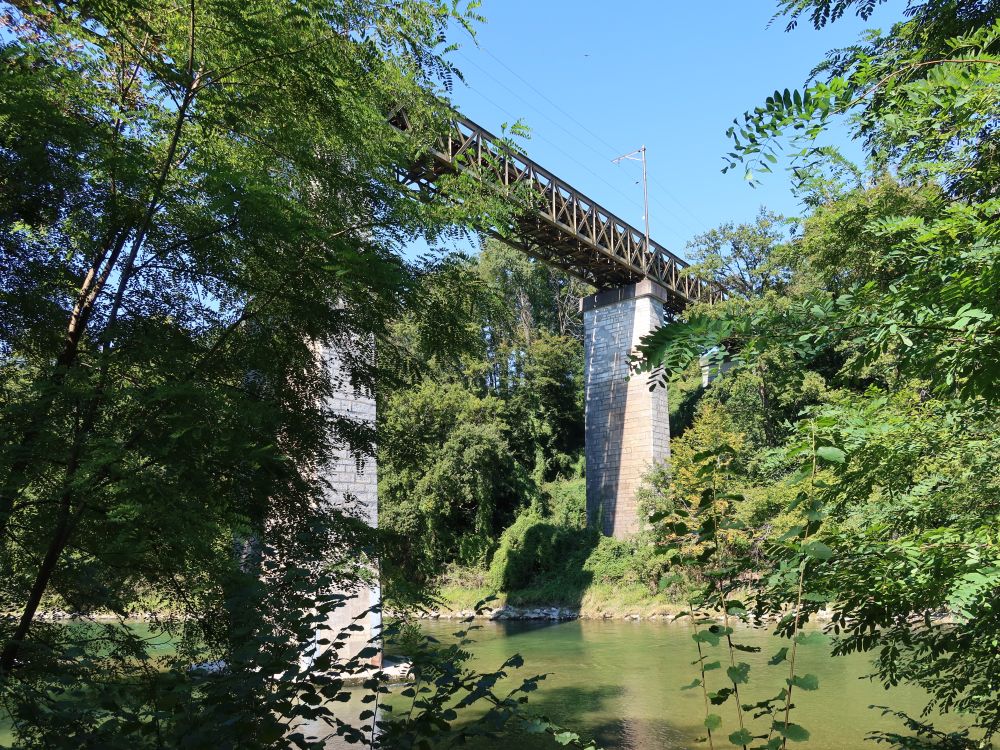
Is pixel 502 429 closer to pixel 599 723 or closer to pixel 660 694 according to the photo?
pixel 660 694

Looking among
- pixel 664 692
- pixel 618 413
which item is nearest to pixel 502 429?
pixel 618 413

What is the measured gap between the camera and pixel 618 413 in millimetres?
21359

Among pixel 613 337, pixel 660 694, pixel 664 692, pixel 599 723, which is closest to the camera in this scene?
pixel 599 723

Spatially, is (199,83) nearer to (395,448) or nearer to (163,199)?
(163,199)

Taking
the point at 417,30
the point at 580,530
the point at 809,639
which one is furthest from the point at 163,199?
the point at 580,530

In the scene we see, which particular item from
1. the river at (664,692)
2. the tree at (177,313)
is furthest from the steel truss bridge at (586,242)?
the tree at (177,313)

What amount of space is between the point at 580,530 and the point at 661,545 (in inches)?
841

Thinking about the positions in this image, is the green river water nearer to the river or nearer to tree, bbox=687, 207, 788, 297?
the river

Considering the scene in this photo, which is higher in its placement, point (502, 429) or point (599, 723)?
point (502, 429)

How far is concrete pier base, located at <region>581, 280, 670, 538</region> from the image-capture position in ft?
67.7

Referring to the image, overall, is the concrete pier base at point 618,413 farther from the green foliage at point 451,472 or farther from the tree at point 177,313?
the tree at point 177,313

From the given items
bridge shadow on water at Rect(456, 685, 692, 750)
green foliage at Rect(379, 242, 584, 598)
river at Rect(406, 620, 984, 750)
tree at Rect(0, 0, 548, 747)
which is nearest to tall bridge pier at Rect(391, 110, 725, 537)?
green foliage at Rect(379, 242, 584, 598)

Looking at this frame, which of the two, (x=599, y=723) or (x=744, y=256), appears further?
(x=744, y=256)

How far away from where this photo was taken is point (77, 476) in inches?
98.0
